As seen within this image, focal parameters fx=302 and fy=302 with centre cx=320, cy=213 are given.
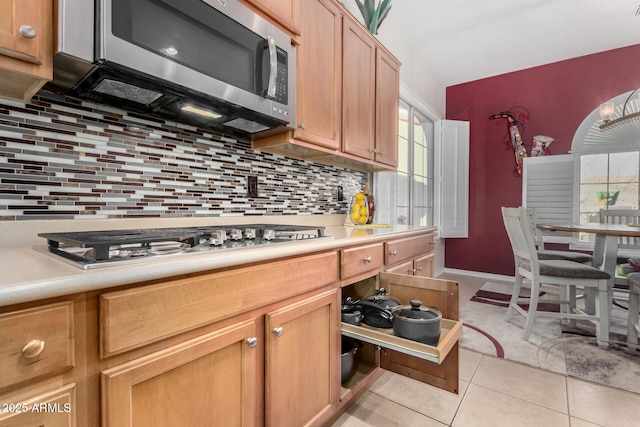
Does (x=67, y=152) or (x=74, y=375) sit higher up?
(x=67, y=152)

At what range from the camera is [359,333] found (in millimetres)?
1295

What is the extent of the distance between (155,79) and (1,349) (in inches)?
31.5

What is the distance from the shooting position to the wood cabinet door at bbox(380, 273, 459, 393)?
4.26ft

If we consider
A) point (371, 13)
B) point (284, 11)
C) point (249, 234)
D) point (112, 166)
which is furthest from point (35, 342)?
point (371, 13)

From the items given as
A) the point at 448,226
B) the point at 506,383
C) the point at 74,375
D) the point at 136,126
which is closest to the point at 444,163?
the point at 448,226

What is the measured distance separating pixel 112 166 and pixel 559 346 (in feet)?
9.71

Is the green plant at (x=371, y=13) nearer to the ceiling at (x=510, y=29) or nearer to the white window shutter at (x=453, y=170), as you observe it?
the ceiling at (x=510, y=29)

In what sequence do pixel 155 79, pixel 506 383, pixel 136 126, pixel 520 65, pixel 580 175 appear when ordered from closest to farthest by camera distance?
pixel 155 79, pixel 136 126, pixel 506 383, pixel 580 175, pixel 520 65

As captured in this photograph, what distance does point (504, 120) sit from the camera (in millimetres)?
4344

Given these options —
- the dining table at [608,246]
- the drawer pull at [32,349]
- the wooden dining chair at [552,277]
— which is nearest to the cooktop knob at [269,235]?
the drawer pull at [32,349]

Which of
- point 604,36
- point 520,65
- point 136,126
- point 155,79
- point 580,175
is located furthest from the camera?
point 520,65

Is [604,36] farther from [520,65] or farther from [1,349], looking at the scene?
[1,349]

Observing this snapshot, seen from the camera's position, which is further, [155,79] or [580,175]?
[580,175]

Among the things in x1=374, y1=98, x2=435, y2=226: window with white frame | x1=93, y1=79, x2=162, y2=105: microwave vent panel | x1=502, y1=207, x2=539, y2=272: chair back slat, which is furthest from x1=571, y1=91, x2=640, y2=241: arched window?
x1=93, y1=79, x2=162, y2=105: microwave vent panel
